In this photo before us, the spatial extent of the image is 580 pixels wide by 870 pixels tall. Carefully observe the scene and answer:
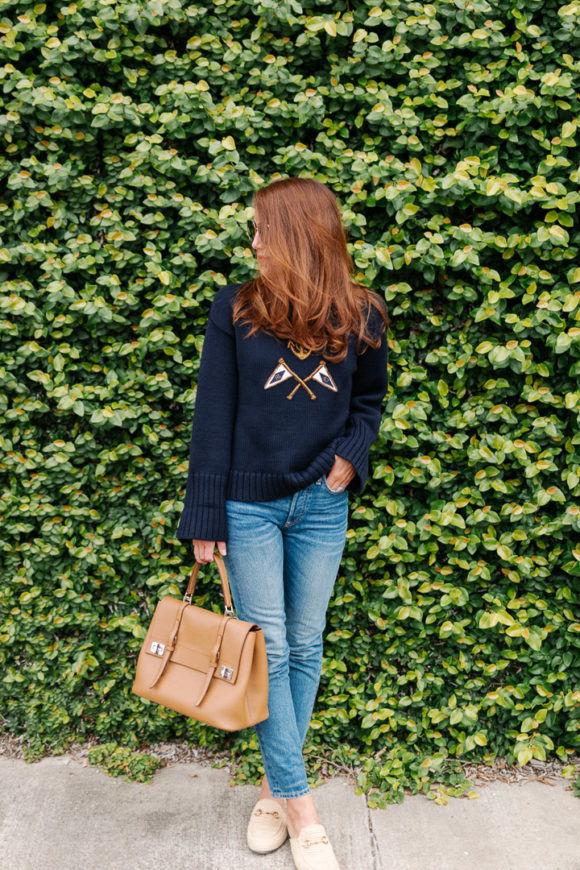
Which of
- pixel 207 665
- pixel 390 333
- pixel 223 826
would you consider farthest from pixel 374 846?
pixel 390 333

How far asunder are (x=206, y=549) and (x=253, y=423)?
0.45 m

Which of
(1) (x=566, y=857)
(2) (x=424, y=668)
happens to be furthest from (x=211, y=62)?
(1) (x=566, y=857)

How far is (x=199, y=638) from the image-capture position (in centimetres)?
223

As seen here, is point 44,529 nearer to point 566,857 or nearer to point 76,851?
point 76,851

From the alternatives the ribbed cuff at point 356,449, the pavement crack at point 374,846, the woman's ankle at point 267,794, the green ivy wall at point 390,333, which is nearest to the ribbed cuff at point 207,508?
the ribbed cuff at point 356,449

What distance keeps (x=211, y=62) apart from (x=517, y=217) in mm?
1327

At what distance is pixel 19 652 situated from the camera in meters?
3.05

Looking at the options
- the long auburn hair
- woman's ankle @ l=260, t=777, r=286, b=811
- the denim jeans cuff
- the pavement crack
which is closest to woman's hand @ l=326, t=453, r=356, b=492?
the long auburn hair

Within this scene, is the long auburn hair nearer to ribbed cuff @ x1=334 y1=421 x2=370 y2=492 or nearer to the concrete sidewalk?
ribbed cuff @ x1=334 y1=421 x2=370 y2=492

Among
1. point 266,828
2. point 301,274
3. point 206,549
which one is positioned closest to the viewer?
point 301,274

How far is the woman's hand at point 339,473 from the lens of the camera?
225 centimetres

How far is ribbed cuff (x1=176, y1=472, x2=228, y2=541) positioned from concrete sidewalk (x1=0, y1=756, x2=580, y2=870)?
1215 millimetres

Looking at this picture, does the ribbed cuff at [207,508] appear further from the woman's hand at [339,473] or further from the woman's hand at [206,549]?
the woman's hand at [339,473]

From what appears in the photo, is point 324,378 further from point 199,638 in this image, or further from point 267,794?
point 267,794
